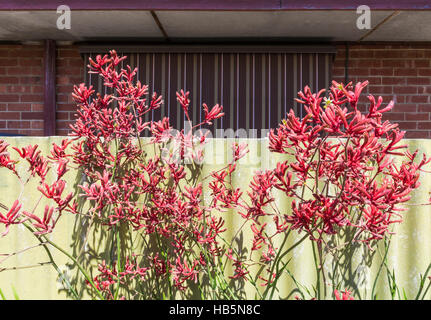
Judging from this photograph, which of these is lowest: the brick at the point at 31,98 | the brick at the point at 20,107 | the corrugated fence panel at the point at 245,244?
the corrugated fence panel at the point at 245,244

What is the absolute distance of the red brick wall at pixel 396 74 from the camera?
4820 mm

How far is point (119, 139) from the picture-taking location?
2.47 metres

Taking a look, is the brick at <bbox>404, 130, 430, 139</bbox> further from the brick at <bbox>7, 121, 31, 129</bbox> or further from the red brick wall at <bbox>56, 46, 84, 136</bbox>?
the brick at <bbox>7, 121, 31, 129</bbox>

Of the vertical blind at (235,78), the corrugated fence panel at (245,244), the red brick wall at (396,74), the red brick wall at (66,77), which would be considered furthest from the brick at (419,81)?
the red brick wall at (66,77)

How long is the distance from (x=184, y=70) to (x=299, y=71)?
1254 mm

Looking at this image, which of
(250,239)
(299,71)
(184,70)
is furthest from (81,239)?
(299,71)

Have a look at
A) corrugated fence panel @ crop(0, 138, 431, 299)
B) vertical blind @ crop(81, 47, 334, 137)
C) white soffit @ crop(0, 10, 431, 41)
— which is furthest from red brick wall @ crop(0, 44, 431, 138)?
corrugated fence panel @ crop(0, 138, 431, 299)

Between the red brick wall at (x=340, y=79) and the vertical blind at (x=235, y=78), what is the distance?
0.39 m

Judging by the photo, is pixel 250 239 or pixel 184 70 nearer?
pixel 250 239

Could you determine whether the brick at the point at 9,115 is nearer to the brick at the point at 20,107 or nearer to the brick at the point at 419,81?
the brick at the point at 20,107

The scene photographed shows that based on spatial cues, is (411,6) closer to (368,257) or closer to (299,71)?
(299,71)

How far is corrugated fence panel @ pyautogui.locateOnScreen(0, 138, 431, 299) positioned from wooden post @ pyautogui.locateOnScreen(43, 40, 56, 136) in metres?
2.40

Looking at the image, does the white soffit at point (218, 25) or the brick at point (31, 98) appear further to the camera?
the brick at point (31, 98)

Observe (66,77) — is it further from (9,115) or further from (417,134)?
(417,134)
